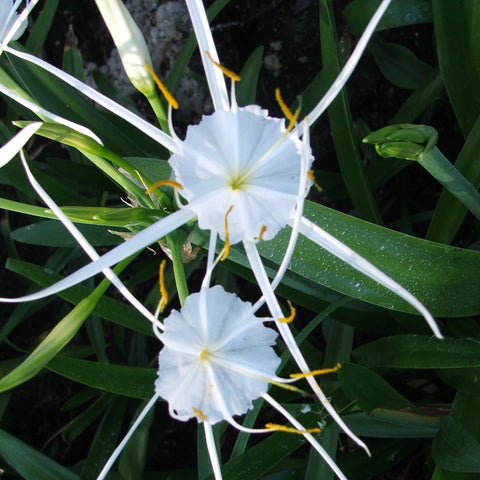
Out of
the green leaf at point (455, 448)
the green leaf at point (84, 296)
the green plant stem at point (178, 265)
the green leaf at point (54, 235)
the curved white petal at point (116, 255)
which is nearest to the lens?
the curved white petal at point (116, 255)

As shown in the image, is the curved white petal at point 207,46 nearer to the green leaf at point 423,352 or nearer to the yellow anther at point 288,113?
the yellow anther at point 288,113

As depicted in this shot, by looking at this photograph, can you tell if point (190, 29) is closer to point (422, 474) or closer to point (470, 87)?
point (470, 87)

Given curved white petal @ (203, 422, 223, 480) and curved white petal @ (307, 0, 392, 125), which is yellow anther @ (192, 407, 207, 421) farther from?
curved white petal @ (307, 0, 392, 125)

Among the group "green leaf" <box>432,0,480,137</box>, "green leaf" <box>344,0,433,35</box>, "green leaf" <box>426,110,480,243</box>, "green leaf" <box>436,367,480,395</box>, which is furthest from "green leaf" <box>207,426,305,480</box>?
"green leaf" <box>344,0,433,35</box>

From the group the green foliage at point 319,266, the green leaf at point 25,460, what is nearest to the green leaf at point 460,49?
the green foliage at point 319,266

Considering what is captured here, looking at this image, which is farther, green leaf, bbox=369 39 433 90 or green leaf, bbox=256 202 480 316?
green leaf, bbox=369 39 433 90

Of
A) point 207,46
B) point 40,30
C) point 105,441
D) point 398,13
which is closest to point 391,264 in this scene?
point 207,46
